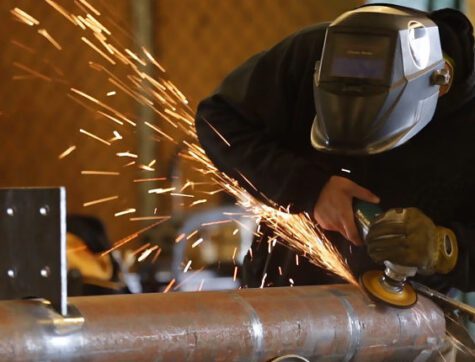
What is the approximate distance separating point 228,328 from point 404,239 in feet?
1.31

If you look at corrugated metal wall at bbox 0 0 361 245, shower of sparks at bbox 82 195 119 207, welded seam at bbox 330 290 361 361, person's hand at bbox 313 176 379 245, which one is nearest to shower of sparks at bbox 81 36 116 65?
corrugated metal wall at bbox 0 0 361 245

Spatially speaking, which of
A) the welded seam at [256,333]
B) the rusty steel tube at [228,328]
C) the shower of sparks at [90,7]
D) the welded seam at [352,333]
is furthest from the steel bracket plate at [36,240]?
the shower of sparks at [90,7]

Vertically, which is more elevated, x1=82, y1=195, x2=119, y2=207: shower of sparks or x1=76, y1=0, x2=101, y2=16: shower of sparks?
x1=76, y1=0, x2=101, y2=16: shower of sparks

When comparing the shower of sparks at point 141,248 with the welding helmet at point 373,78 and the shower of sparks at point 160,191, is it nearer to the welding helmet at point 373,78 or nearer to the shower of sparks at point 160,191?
the shower of sparks at point 160,191

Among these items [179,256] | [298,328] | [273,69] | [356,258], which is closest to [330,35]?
[273,69]

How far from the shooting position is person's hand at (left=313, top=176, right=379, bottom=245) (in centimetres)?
170

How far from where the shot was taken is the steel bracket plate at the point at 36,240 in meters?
1.11

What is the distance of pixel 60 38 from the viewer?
4.08 m

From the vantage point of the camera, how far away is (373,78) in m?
1.62

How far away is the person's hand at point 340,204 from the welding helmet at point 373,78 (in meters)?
0.08

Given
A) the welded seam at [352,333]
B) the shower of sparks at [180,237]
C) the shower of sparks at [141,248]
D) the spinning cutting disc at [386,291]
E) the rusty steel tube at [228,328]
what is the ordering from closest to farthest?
the rusty steel tube at [228,328] < the welded seam at [352,333] < the spinning cutting disc at [386,291] < the shower of sparks at [180,237] < the shower of sparks at [141,248]

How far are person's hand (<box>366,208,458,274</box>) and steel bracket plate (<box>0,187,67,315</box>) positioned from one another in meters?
0.59

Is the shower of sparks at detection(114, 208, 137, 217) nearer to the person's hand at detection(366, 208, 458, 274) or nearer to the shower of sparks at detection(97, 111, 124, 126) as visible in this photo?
the shower of sparks at detection(97, 111, 124, 126)

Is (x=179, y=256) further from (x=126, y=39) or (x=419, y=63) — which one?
(x=419, y=63)
